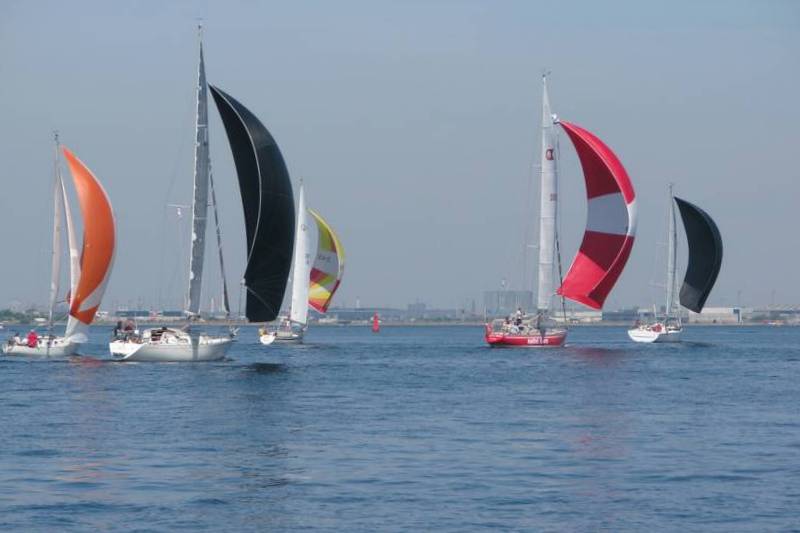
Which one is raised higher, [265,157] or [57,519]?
[265,157]

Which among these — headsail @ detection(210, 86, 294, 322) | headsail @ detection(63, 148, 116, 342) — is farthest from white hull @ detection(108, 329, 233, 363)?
headsail @ detection(63, 148, 116, 342)

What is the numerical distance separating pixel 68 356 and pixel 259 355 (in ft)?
32.7

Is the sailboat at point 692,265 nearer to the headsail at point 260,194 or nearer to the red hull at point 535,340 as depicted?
the red hull at point 535,340

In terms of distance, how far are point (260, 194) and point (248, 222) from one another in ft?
3.68

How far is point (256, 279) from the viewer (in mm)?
47156

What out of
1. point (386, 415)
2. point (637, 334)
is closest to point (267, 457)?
point (386, 415)

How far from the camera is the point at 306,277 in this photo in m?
75.2

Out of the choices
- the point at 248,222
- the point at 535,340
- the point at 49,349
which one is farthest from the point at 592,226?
the point at 49,349

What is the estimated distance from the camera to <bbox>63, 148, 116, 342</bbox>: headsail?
49594 mm

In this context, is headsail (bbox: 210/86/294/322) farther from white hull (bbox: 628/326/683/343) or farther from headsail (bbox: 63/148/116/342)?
white hull (bbox: 628/326/683/343)

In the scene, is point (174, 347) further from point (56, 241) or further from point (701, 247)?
point (701, 247)

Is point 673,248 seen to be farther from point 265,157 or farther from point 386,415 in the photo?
point 386,415

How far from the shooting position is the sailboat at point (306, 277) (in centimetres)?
7506

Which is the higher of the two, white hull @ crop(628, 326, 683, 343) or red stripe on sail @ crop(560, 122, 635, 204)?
red stripe on sail @ crop(560, 122, 635, 204)
